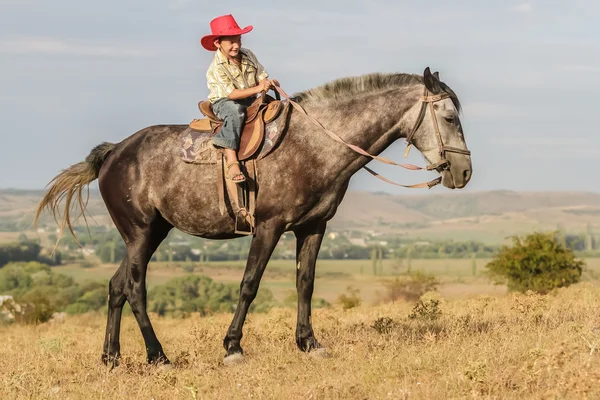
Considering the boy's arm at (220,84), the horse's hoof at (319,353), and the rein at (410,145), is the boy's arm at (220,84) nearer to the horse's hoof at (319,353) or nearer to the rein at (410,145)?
the rein at (410,145)

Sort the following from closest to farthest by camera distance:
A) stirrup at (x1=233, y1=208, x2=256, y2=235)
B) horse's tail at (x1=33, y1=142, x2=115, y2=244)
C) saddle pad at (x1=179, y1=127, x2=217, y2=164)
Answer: stirrup at (x1=233, y1=208, x2=256, y2=235) < saddle pad at (x1=179, y1=127, x2=217, y2=164) < horse's tail at (x1=33, y1=142, x2=115, y2=244)

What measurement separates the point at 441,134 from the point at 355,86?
1.27m

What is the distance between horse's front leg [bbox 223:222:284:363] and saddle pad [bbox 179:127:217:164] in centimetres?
109

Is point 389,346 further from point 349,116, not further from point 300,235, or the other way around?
point 349,116

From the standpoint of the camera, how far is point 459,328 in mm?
10734

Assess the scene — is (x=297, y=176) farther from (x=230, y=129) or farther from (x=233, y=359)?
(x=233, y=359)

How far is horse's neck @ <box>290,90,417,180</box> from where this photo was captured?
31.3 ft

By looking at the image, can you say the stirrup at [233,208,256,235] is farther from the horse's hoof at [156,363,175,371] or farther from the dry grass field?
the horse's hoof at [156,363,175,371]

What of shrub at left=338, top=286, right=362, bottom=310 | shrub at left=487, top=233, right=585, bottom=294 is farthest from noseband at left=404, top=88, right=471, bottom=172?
shrub at left=487, top=233, right=585, bottom=294

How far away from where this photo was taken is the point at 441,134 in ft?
30.5

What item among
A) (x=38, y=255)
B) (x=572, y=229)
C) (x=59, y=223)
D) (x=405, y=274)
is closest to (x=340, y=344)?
(x=59, y=223)

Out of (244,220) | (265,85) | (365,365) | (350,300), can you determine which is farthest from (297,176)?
(350,300)

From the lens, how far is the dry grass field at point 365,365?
7.25m

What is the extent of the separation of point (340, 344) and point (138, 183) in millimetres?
3285
